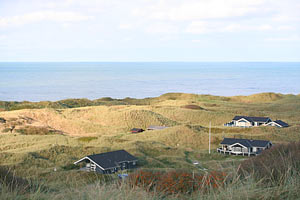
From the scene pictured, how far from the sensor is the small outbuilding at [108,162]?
25.2 m

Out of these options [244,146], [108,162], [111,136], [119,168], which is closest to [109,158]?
[108,162]

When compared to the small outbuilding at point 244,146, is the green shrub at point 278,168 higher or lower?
higher

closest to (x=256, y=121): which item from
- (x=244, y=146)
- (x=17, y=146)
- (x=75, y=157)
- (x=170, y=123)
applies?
(x=170, y=123)

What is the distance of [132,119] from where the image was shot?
176 ft

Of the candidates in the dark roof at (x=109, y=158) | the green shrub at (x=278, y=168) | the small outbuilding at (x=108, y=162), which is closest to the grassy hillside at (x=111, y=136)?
the small outbuilding at (x=108, y=162)

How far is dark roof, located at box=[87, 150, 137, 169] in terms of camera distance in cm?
2552

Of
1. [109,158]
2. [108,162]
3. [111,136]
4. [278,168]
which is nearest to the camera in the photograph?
[278,168]

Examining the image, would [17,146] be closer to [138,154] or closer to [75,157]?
[75,157]

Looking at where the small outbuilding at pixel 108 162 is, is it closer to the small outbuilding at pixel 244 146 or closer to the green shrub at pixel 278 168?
the small outbuilding at pixel 244 146

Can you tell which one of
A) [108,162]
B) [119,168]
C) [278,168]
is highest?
[278,168]

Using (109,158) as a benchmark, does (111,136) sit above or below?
below

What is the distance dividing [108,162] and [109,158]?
71 cm

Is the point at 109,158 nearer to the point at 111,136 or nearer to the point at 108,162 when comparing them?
the point at 108,162

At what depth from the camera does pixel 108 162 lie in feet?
84.9
